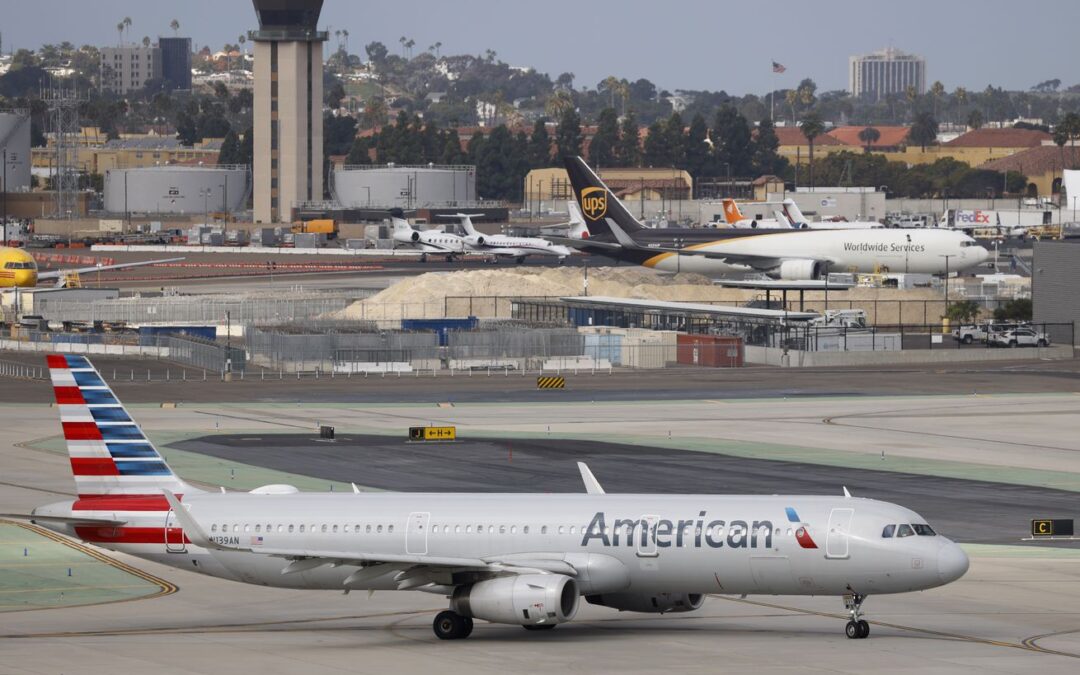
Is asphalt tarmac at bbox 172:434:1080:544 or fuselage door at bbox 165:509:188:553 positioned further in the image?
asphalt tarmac at bbox 172:434:1080:544

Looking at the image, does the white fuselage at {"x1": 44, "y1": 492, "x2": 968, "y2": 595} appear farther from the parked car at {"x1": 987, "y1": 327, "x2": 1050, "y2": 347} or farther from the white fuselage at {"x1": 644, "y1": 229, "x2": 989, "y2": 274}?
Result: the white fuselage at {"x1": 644, "y1": 229, "x2": 989, "y2": 274}

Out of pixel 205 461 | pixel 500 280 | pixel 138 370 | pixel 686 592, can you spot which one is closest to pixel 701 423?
pixel 205 461

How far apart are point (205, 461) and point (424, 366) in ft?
161

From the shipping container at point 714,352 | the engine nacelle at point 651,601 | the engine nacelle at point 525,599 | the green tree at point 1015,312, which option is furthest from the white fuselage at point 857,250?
the engine nacelle at point 525,599

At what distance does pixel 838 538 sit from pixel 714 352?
297 ft

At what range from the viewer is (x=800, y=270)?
581 ft

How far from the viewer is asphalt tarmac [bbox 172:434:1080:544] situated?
69.3 meters

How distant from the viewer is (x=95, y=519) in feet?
152

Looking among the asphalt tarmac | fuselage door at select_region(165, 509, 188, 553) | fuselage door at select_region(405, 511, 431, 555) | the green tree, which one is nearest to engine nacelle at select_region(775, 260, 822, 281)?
the green tree

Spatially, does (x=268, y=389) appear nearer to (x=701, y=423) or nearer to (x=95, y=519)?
(x=701, y=423)

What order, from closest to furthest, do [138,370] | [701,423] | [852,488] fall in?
1. [852,488]
2. [701,423]
3. [138,370]

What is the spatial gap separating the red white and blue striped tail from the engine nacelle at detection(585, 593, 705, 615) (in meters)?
11.9

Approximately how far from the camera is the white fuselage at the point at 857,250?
18212 cm

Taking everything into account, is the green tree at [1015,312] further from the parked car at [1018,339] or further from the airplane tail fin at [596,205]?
the airplane tail fin at [596,205]
